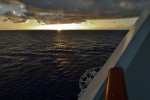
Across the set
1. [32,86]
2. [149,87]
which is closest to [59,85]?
[32,86]

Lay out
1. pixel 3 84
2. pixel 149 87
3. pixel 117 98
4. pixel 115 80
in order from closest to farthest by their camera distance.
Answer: pixel 117 98 < pixel 115 80 < pixel 149 87 < pixel 3 84

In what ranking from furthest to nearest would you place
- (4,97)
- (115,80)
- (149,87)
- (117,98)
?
(4,97) → (149,87) → (115,80) → (117,98)

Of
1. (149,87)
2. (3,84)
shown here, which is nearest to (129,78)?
(149,87)

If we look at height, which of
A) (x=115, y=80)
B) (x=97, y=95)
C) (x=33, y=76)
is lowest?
(x=33, y=76)

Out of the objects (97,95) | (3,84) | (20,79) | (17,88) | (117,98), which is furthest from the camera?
(20,79)

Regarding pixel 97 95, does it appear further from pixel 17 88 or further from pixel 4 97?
pixel 17 88

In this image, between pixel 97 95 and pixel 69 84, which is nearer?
pixel 97 95

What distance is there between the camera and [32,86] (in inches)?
1296

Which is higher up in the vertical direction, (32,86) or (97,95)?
(97,95)

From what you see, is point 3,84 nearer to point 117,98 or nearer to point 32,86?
point 32,86

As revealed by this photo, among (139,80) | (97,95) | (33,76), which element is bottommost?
(33,76)

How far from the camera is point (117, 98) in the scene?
1859mm

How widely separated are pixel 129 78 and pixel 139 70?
0.23 m

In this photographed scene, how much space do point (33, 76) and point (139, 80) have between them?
125 feet
